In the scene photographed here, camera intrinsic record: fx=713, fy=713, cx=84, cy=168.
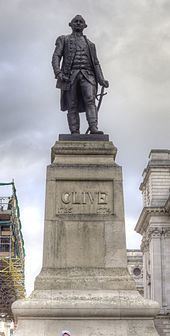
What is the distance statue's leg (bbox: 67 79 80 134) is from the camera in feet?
51.0

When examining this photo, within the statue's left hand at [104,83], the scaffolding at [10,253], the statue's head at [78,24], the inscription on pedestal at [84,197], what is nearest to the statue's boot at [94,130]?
the statue's left hand at [104,83]

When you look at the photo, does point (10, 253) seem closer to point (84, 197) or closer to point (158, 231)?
point (158, 231)

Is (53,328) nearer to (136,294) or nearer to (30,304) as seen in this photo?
(30,304)

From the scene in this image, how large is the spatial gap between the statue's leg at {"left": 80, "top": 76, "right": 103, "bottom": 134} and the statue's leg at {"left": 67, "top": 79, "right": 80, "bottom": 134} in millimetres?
216

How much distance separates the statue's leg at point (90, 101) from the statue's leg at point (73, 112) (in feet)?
0.71

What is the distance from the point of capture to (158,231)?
76.0 meters

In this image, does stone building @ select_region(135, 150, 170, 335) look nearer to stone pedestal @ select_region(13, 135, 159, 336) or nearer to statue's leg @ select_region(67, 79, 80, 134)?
statue's leg @ select_region(67, 79, 80, 134)

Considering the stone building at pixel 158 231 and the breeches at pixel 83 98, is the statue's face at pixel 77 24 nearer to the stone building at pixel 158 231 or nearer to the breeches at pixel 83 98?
the breeches at pixel 83 98

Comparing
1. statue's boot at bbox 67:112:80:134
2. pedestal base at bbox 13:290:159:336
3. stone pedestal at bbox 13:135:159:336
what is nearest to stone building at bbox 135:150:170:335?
statue's boot at bbox 67:112:80:134

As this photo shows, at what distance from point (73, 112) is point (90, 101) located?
50 centimetres

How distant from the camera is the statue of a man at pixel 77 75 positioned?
50.7 feet

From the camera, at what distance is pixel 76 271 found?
535 inches

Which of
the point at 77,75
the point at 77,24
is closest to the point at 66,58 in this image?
the point at 77,75

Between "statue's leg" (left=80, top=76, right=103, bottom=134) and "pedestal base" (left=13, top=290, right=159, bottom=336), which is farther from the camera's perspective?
"statue's leg" (left=80, top=76, right=103, bottom=134)
